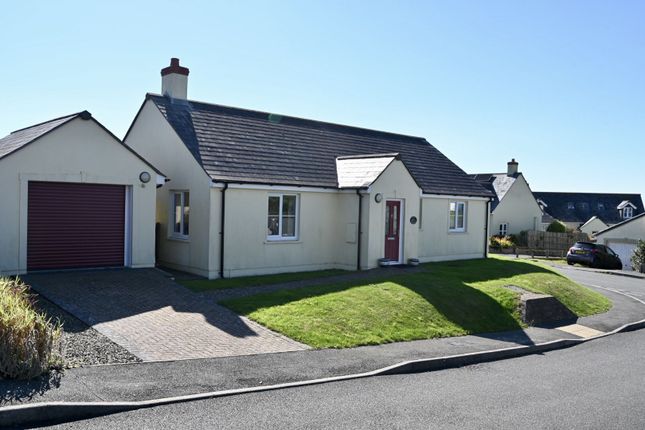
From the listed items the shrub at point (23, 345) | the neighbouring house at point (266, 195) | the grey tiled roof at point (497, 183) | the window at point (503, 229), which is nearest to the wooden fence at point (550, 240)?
the window at point (503, 229)

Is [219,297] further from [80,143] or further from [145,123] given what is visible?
[145,123]

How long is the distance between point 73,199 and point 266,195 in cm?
572

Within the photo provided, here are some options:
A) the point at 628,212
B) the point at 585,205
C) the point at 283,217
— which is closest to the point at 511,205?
the point at 585,205

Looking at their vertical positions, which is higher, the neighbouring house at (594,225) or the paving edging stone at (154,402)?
the neighbouring house at (594,225)

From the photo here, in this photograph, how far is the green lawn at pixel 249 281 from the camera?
51.0ft

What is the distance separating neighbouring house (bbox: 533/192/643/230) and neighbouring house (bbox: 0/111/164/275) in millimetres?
60676

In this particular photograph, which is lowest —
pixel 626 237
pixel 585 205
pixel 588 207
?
pixel 626 237

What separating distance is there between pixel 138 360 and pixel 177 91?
1329 centimetres

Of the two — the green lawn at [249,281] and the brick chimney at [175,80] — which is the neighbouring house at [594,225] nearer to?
the green lawn at [249,281]

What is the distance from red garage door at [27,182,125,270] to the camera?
50.4 ft

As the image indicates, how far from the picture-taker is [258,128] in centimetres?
2133

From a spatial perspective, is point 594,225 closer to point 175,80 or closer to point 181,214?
point 175,80

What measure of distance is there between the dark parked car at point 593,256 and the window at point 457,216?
13.4 meters

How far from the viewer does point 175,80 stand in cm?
2020
